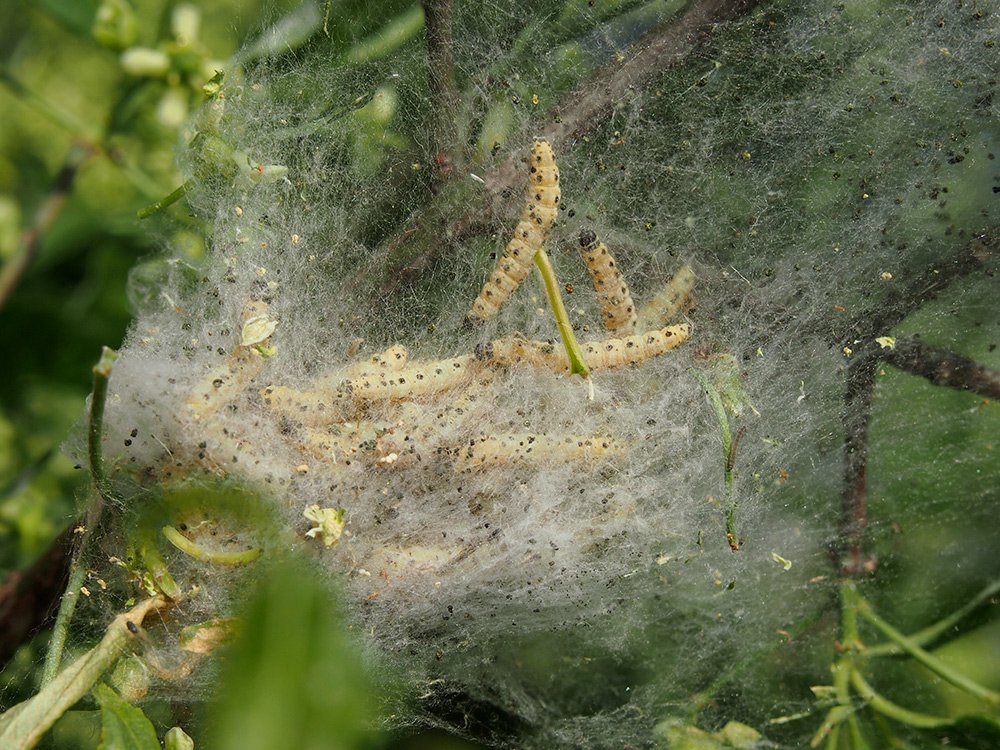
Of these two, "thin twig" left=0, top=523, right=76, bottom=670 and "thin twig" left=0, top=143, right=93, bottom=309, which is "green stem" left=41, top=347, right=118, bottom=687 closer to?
"thin twig" left=0, top=523, right=76, bottom=670

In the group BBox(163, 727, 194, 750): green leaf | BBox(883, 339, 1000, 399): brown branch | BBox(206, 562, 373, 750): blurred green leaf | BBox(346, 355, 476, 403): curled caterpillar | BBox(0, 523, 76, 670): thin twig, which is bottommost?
BBox(883, 339, 1000, 399): brown branch

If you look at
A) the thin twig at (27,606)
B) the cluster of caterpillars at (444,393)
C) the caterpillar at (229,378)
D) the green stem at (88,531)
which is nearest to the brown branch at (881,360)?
the cluster of caterpillars at (444,393)

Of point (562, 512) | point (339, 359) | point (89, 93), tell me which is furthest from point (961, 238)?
point (89, 93)

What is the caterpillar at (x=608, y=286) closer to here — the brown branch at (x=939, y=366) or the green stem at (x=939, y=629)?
the brown branch at (x=939, y=366)

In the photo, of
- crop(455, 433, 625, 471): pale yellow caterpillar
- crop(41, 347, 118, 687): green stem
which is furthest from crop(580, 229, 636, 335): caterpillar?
crop(41, 347, 118, 687): green stem

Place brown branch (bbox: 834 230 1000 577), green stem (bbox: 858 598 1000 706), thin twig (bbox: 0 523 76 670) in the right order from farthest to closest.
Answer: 1. brown branch (bbox: 834 230 1000 577)
2. thin twig (bbox: 0 523 76 670)
3. green stem (bbox: 858 598 1000 706)

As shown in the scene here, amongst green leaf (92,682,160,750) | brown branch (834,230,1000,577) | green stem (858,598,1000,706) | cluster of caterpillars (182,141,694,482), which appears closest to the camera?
green leaf (92,682,160,750)

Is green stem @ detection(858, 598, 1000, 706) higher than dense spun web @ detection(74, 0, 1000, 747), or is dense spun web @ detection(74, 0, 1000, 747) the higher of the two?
dense spun web @ detection(74, 0, 1000, 747)

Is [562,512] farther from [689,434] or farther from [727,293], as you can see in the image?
[727,293]
